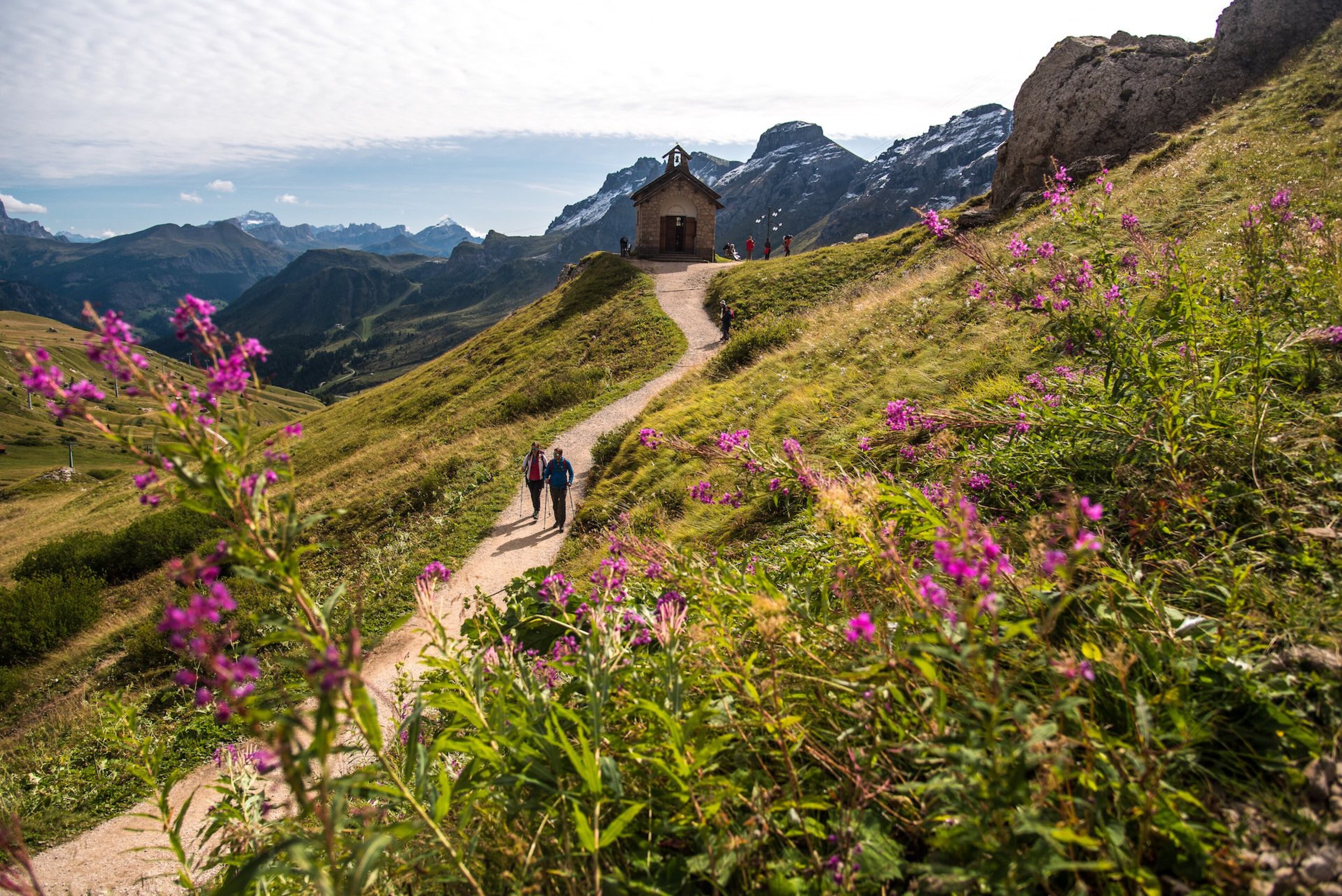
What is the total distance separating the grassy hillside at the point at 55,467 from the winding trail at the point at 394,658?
1.38 metres

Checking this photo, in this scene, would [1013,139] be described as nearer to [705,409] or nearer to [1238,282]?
[705,409]

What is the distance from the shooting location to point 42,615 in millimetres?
17766

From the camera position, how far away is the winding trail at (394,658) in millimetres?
7762

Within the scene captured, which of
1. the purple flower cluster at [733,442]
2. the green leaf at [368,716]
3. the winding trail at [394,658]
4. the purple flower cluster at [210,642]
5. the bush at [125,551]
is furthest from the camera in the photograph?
the bush at [125,551]

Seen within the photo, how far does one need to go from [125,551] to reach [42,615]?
20.3 feet

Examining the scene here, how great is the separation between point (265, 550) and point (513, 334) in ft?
156

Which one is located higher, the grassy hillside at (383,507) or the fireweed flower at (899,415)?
the fireweed flower at (899,415)

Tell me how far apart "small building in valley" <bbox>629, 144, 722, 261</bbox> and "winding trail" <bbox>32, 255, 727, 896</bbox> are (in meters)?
26.4

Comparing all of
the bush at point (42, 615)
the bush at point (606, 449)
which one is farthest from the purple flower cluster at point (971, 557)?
the bush at point (42, 615)

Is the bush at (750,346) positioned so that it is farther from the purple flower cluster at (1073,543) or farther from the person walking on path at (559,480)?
the purple flower cluster at (1073,543)

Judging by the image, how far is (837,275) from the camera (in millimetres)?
35438

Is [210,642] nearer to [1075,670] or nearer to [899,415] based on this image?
[1075,670]

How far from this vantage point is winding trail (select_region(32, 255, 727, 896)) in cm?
776

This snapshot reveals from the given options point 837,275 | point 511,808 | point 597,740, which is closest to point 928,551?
point 597,740
